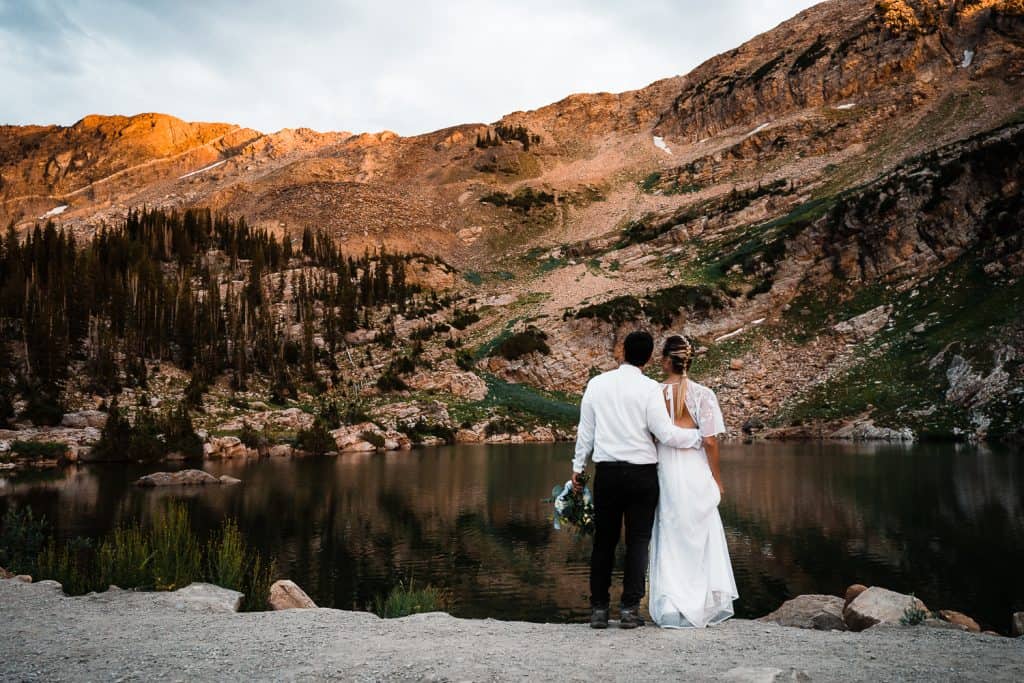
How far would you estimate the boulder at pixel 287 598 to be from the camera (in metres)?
8.52

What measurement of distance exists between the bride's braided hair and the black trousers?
0.66m

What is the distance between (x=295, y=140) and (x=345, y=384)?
13553 cm

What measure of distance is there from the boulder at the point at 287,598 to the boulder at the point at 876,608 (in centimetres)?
669

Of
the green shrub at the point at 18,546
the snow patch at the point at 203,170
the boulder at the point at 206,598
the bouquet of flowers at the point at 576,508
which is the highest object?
the snow patch at the point at 203,170

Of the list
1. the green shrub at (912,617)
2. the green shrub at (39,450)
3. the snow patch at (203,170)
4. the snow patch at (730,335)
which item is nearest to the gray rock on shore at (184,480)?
the green shrub at (39,450)

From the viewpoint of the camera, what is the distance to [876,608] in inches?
285

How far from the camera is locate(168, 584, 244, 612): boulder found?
25.1 ft

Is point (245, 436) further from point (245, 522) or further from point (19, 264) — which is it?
point (19, 264)

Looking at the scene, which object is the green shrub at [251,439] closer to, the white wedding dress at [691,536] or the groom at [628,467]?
the groom at [628,467]

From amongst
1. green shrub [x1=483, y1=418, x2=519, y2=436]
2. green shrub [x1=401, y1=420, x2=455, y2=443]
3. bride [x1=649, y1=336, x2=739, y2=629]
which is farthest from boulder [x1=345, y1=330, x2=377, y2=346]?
bride [x1=649, y1=336, x2=739, y2=629]

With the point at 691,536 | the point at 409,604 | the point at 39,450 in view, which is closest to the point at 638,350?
the point at 691,536

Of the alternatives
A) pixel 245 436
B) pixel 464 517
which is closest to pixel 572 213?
pixel 245 436

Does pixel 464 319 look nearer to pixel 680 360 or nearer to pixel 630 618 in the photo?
pixel 680 360

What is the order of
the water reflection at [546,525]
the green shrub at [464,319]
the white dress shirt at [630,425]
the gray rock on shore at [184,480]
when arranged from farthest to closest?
the green shrub at [464,319]
the gray rock on shore at [184,480]
the water reflection at [546,525]
the white dress shirt at [630,425]
